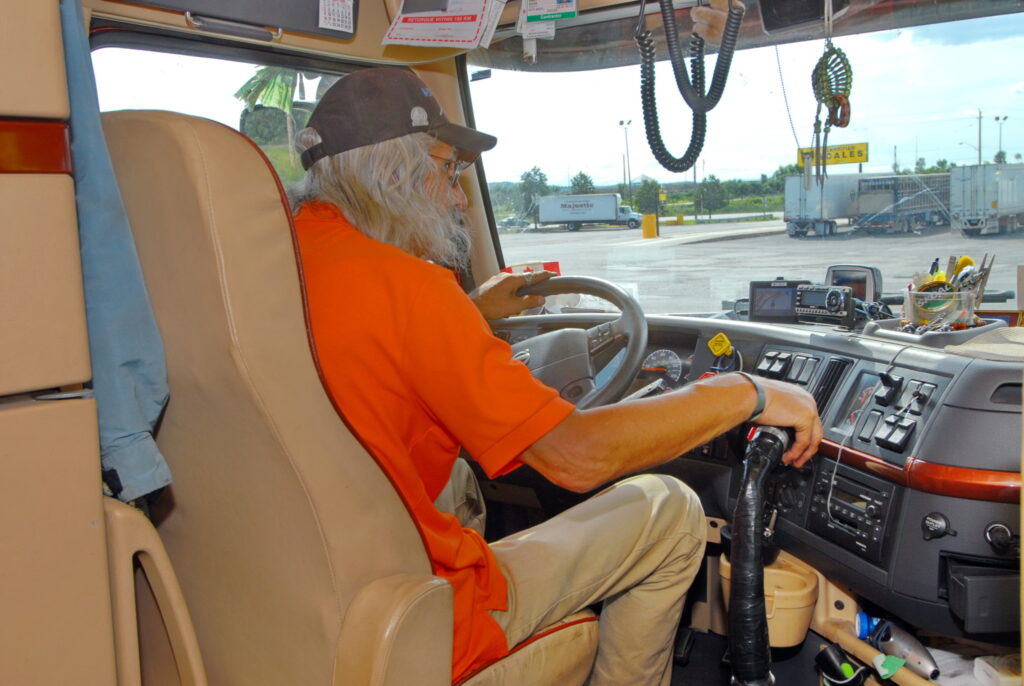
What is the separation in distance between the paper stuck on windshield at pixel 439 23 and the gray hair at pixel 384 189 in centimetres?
107

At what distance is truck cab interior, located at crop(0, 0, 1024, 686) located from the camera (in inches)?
40.9

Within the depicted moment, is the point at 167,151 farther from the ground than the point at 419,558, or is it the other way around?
the point at 167,151

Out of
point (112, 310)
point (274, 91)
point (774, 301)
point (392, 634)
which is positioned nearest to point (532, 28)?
point (274, 91)

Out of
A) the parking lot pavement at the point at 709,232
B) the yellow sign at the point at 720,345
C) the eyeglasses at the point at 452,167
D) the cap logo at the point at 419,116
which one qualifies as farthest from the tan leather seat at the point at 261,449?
the parking lot pavement at the point at 709,232

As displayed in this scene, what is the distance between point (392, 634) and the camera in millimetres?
1187

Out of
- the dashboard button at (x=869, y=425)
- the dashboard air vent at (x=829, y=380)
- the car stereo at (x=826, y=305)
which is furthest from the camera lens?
the car stereo at (x=826, y=305)

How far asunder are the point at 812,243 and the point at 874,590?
1.08m

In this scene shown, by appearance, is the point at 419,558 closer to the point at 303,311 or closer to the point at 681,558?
the point at 303,311

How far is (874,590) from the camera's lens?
1767mm

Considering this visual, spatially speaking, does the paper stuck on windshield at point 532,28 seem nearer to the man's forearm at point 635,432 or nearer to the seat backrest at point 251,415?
the man's forearm at point 635,432

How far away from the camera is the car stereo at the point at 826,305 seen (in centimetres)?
219

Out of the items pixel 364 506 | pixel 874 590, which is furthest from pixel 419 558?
pixel 874 590

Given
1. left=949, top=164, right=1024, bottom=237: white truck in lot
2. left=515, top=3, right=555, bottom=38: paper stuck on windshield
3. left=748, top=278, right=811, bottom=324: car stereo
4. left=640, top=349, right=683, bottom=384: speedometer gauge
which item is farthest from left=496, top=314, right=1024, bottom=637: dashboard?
left=515, top=3, right=555, bottom=38: paper stuck on windshield

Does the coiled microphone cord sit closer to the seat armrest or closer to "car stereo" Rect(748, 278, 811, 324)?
"car stereo" Rect(748, 278, 811, 324)
